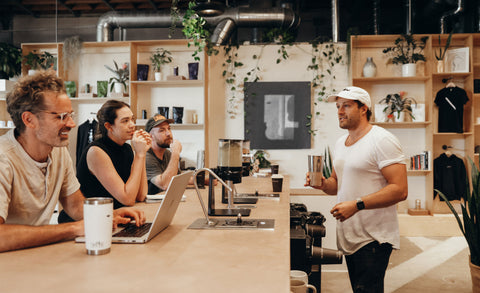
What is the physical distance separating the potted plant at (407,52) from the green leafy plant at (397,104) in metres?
0.32

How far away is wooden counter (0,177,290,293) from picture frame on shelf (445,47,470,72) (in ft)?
16.1

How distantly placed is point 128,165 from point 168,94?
3.43 m

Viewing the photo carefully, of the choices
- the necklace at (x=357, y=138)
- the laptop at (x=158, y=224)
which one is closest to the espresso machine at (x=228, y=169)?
the laptop at (x=158, y=224)

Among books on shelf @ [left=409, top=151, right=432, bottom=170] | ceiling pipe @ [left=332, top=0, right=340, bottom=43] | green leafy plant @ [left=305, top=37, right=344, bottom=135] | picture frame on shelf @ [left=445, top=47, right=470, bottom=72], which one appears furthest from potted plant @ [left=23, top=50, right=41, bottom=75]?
picture frame on shelf @ [left=445, top=47, right=470, bottom=72]

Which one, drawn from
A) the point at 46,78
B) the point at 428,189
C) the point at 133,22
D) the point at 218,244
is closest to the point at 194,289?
the point at 218,244

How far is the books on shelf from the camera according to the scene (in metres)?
5.32

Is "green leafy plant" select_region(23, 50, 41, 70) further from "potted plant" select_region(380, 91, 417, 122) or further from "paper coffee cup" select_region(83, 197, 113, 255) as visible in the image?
"paper coffee cup" select_region(83, 197, 113, 255)

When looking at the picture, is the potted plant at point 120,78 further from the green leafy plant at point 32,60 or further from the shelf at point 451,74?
the shelf at point 451,74

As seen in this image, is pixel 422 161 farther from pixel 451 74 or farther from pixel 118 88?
pixel 118 88

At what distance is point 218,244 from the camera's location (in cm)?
136

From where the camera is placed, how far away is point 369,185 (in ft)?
7.37

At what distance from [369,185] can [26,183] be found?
171 cm

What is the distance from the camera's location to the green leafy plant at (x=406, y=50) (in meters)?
5.32

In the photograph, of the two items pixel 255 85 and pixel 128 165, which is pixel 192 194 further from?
pixel 255 85
